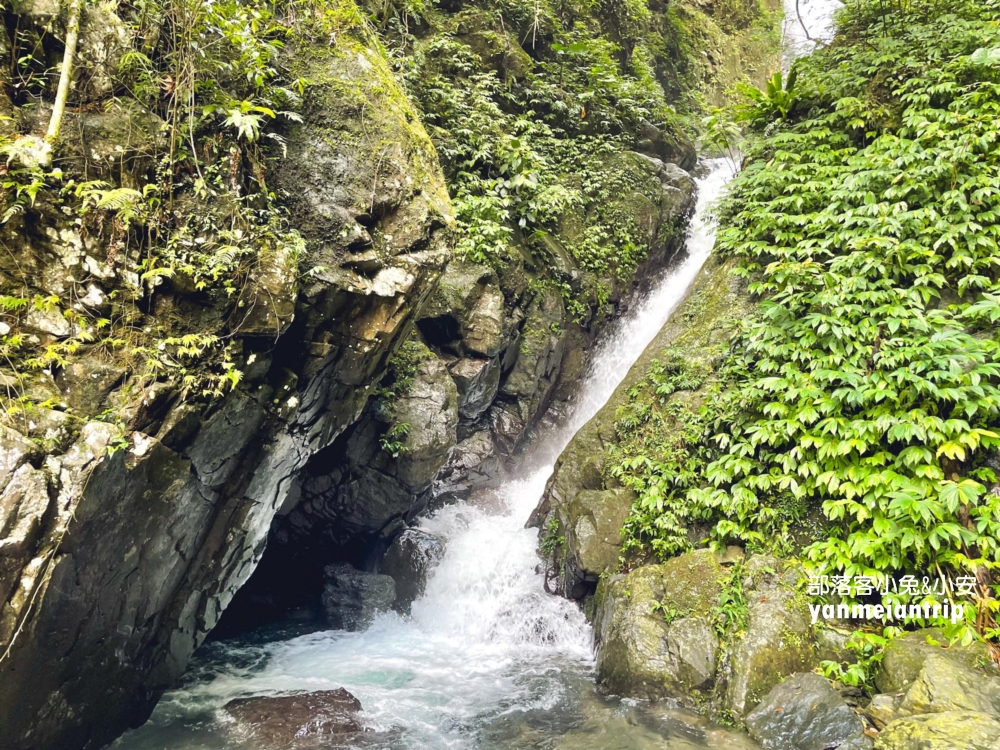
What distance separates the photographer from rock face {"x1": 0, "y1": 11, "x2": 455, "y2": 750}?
4016 millimetres

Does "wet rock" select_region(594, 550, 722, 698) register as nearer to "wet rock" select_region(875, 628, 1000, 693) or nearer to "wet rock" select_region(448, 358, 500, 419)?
"wet rock" select_region(875, 628, 1000, 693)

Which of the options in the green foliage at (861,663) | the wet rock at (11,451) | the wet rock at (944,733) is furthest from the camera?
the green foliage at (861,663)

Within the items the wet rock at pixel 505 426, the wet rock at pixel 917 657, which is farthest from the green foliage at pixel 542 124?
the wet rock at pixel 917 657

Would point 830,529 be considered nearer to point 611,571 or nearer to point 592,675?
point 611,571

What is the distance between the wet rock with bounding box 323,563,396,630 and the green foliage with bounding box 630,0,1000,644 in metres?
4.67

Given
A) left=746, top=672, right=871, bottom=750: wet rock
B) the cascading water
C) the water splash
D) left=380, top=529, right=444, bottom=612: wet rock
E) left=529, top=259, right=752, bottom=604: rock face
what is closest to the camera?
left=746, top=672, right=871, bottom=750: wet rock

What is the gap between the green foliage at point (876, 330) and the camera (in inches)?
212

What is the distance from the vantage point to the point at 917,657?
192 inches

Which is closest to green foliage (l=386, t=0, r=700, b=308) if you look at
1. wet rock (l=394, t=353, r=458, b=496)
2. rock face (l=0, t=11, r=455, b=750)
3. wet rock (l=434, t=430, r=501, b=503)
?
wet rock (l=394, t=353, r=458, b=496)

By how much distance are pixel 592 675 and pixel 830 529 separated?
3.32m

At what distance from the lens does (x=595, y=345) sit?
12.4 meters

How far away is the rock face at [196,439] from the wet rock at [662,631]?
170 inches

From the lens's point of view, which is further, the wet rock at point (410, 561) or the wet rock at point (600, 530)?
the wet rock at point (410, 561)

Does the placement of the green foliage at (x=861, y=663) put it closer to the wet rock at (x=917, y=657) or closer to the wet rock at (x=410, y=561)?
the wet rock at (x=917, y=657)
